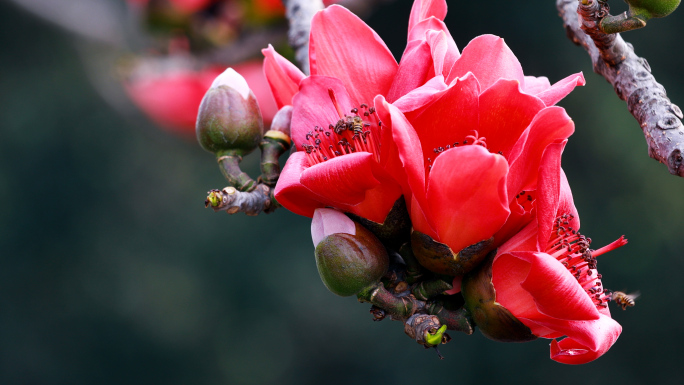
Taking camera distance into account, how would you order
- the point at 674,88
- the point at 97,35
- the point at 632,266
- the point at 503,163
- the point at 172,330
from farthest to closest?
the point at 172,330
the point at 674,88
the point at 632,266
the point at 97,35
the point at 503,163

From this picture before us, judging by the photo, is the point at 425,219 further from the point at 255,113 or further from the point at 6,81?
the point at 6,81

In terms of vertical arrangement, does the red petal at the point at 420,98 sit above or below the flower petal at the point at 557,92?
above

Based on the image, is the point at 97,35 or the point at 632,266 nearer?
the point at 97,35

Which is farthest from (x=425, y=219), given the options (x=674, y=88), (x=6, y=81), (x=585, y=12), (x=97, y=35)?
(x=6, y=81)

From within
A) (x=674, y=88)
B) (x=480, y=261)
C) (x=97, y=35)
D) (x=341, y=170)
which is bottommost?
(x=674, y=88)

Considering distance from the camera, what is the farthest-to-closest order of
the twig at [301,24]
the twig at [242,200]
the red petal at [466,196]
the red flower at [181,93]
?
the red flower at [181,93], the twig at [301,24], the twig at [242,200], the red petal at [466,196]

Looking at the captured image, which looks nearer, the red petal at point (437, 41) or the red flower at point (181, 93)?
the red petal at point (437, 41)

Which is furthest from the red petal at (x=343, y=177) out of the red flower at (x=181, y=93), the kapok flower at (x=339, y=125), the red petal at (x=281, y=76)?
the red flower at (x=181, y=93)

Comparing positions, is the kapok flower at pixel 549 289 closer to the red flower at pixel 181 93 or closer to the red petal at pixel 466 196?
the red petal at pixel 466 196
